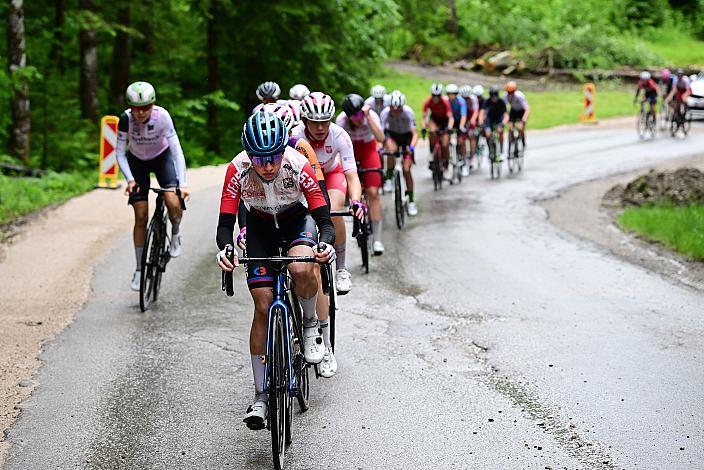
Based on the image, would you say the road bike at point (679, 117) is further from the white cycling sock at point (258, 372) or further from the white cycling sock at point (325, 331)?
the white cycling sock at point (258, 372)

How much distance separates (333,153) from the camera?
9461 millimetres

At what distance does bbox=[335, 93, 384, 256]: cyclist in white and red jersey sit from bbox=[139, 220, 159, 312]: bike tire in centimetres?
283

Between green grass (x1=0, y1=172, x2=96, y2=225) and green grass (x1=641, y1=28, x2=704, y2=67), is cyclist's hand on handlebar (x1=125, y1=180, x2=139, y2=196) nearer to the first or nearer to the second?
green grass (x1=0, y1=172, x2=96, y2=225)

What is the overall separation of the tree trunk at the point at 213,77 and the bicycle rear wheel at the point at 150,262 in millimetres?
17568

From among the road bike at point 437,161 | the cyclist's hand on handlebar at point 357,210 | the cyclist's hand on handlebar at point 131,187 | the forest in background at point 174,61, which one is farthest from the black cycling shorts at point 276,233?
the forest in background at point 174,61

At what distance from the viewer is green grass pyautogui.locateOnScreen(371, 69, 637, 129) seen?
118 feet

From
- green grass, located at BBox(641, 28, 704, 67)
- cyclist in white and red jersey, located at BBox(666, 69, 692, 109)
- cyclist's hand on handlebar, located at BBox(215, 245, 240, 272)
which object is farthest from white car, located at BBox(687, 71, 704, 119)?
cyclist's hand on handlebar, located at BBox(215, 245, 240, 272)

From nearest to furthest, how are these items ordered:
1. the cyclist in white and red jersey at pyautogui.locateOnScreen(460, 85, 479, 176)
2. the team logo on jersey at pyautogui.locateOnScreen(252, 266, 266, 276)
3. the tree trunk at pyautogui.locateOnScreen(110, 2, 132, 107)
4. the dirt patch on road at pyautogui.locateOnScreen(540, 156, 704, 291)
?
the team logo on jersey at pyautogui.locateOnScreen(252, 266, 266, 276) → the dirt patch on road at pyautogui.locateOnScreen(540, 156, 704, 291) → the cyclist in white and red jersey at pyautogui.locateOnScreen(460, 85, 479, 176) → the tree trunk at pyautogui.locateOnScreen(110, 2, 132, 107)

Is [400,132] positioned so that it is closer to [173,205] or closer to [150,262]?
[173,205]

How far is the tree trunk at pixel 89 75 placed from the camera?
23672 millimetres

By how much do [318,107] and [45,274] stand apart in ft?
15.2

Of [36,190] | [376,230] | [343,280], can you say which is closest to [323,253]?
[343,280]

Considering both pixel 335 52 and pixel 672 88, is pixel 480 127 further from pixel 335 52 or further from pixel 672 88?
pixel 672 88

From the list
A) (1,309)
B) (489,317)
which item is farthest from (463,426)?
(1,309)
